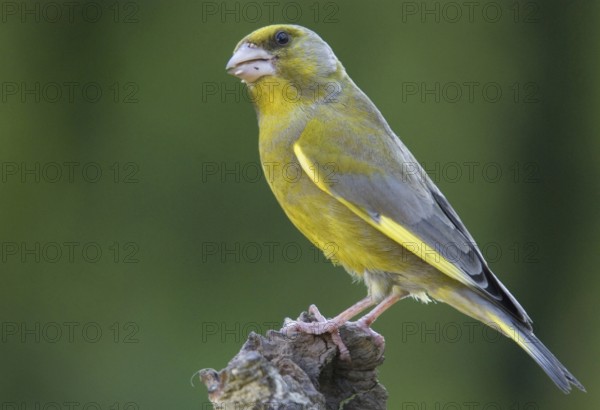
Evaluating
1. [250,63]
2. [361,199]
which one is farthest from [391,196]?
[250,63]

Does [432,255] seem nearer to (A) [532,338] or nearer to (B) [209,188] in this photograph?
(A) [532,338]

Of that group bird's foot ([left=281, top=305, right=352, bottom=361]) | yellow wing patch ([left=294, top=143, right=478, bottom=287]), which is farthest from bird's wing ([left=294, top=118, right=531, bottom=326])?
bird's foot ([left=281, top=305, right=352, bottom=361])

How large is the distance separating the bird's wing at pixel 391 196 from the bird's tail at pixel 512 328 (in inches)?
1.8

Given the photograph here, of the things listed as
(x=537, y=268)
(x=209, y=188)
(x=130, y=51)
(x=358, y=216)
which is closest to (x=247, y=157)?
(x=209, y=188)

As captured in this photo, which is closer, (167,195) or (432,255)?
(432,255)

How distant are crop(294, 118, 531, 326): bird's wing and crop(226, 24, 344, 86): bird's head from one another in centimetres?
26

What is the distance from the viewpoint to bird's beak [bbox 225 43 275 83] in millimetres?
4637

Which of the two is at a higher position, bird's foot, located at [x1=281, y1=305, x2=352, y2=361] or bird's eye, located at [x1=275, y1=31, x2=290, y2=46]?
bird's eye, located at [x1=275, y1=31, x2=290, y2=46]

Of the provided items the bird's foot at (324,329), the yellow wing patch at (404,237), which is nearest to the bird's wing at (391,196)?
the yellow wing patch at (404,237)

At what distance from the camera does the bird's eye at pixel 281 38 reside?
15.6 ft

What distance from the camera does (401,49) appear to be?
23.8 feet

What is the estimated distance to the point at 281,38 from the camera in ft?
15.6

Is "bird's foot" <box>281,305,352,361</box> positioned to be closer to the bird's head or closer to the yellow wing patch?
the yellow wing patch

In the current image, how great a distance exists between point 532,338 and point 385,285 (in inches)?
24.4
